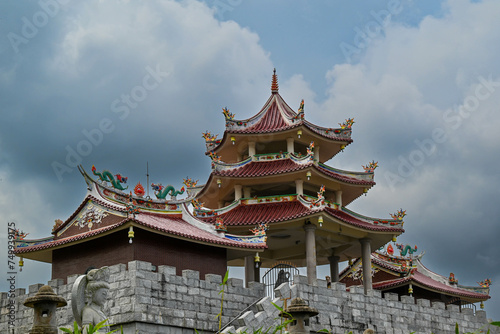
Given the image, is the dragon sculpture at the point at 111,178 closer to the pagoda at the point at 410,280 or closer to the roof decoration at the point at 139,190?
the roof decoration at the point at 139,190

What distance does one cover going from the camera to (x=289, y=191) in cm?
3281

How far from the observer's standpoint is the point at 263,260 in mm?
33562

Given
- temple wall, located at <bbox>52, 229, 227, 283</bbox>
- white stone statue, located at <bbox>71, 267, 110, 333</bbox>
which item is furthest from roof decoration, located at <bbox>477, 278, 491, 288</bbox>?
white stone statue, located at <bbox>71, 267, 110, 333</bbox>

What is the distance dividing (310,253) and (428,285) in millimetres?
8363

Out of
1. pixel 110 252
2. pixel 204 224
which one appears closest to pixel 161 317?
pixel 110 252

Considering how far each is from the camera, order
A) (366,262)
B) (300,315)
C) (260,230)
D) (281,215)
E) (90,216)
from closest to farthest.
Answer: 1. (300,315)
2. (90,216)
3. (260,230)
4. (281,215)
5. (366,262)

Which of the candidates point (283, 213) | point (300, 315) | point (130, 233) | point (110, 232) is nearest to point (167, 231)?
point (130, 233)

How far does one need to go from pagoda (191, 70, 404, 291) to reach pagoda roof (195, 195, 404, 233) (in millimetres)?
38

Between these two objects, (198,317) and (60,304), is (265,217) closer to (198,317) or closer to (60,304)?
(198,317)

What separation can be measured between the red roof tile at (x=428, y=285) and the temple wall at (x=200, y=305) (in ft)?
14.5

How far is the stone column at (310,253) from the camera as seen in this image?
28.5 m

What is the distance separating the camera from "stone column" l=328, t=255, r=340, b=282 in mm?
33375

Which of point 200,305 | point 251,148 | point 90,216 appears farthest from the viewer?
point 251,148

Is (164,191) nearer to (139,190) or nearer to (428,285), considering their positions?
(139,190)
